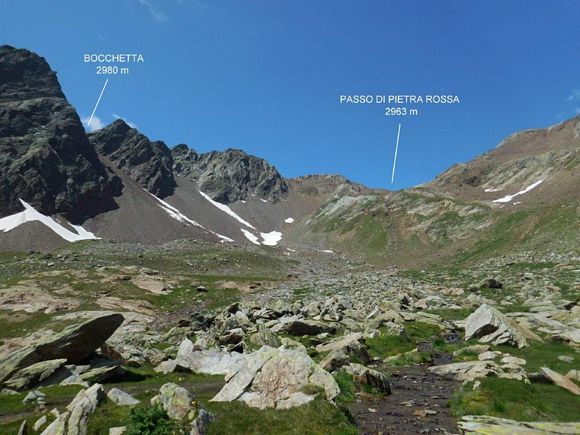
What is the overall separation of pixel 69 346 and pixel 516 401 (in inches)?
1108

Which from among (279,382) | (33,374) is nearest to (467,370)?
(279,382)

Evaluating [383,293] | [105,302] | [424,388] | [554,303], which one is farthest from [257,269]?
[424,388]

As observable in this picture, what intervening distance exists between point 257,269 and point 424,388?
12445cm

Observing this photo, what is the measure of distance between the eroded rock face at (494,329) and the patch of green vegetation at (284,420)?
70.9 ft

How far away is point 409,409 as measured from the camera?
2020 cm

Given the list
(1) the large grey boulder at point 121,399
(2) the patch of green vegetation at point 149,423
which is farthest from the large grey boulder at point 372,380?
(1) the large grey boulder at point 121,399

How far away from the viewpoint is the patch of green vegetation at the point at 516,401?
57.7 feet

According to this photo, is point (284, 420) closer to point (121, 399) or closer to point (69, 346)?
point (121, 399)

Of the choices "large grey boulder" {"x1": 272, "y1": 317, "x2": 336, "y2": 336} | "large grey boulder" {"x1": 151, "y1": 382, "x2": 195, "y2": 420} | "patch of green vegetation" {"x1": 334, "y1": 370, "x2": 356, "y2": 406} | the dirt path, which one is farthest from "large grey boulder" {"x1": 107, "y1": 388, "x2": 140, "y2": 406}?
"large grey boulder" {"x1": 272, "y1": 317, "x2": 336, "y2": 336}

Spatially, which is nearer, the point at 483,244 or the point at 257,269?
the point at 483,244

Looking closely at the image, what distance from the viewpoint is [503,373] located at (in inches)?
949

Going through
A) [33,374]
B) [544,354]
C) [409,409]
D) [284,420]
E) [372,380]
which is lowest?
[33,374]

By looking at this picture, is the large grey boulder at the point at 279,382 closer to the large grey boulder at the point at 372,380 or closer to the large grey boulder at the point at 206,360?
the large grey boulder at the point at 372,380

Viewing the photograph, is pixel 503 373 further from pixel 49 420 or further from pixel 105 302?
pixel 105 302
